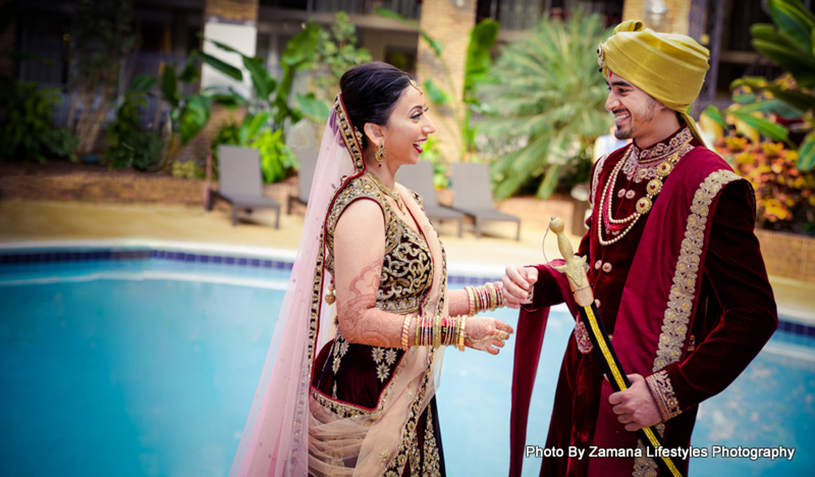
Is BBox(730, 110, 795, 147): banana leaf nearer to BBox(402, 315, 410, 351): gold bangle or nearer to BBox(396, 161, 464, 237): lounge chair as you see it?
BBox(396, 161, 464, 237): lounge chair

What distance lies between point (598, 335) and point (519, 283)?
27 centimetres

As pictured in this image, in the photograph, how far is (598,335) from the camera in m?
1.77

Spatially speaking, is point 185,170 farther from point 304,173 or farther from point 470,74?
point 470,74

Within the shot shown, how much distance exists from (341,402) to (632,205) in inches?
39.4

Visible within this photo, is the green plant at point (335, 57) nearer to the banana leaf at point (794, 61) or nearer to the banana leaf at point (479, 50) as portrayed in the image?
the banana leaf at point (479, 50)

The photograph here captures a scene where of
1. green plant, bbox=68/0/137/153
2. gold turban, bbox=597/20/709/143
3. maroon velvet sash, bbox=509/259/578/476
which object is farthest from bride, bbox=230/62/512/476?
green plant, bbox=68/0/137/153

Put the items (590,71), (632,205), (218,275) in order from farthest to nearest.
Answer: (590,71) < (218,275) < (632,205)

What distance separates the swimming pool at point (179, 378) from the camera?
3.57m

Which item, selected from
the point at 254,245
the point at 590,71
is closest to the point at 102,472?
the point at 254,245

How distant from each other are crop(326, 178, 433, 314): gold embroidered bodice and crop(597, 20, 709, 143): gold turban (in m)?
0.73

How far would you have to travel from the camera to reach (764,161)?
8.62 m

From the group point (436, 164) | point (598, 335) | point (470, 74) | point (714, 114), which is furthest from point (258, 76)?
point (598, 335)

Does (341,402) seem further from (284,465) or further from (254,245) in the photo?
(254,245)

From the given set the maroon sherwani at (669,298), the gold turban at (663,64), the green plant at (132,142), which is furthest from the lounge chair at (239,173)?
Result: the gold turban at (663,64)
